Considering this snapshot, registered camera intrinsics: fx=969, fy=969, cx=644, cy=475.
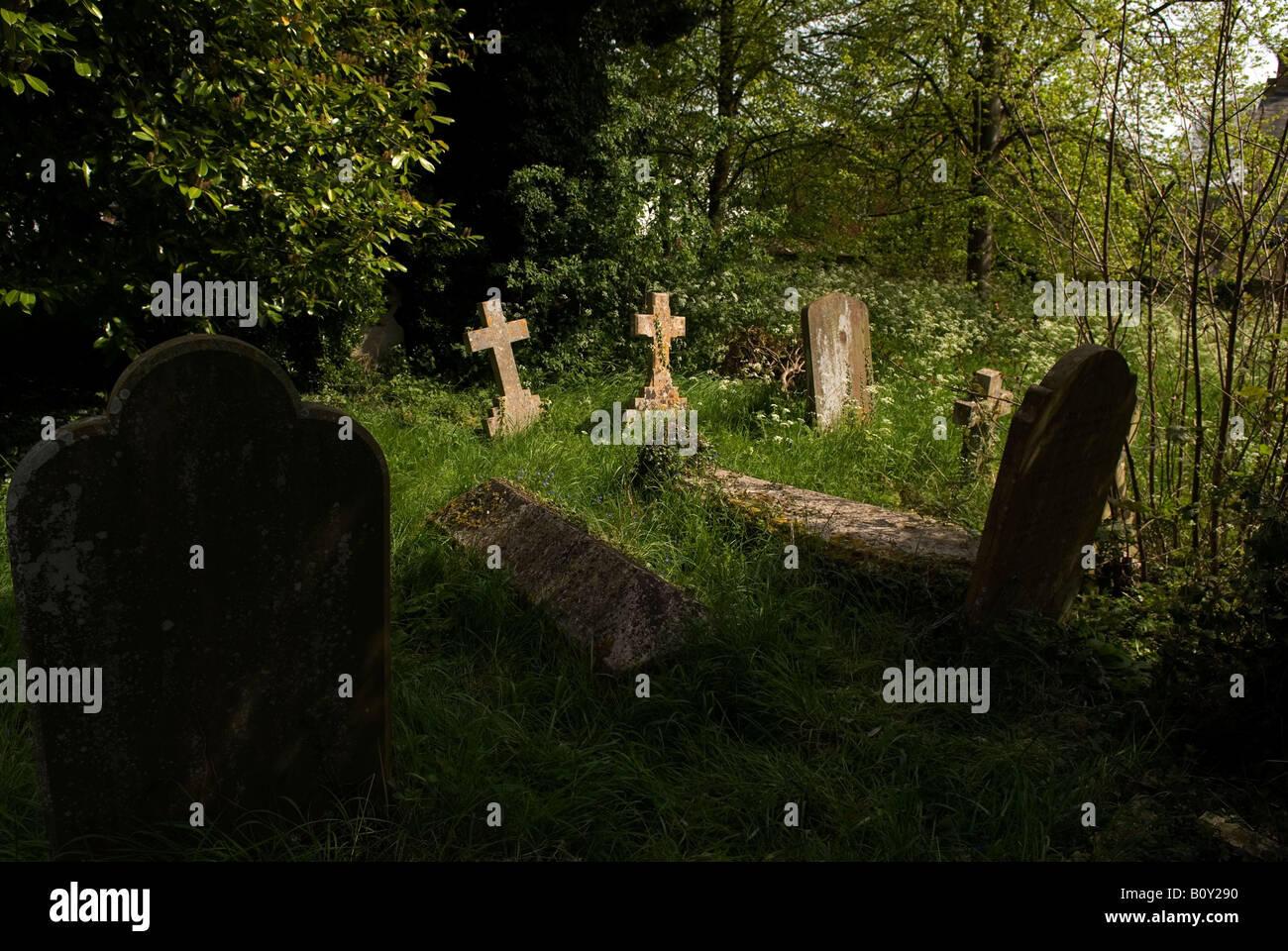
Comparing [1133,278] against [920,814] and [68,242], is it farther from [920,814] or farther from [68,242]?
[68,242]

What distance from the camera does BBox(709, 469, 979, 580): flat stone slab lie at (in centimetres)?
487

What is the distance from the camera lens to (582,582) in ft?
14.9

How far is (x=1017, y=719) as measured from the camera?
404 centimetres

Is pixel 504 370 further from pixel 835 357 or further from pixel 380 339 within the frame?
pixel 835 357

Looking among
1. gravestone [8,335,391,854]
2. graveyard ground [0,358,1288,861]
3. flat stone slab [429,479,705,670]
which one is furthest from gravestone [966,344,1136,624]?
gravestone [8,335,391,854]

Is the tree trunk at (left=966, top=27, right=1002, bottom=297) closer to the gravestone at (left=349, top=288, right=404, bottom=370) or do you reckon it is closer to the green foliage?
the gravestone at (left=349, top=288, right=404, bottom=370)

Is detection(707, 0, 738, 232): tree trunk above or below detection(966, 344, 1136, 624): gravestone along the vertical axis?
above

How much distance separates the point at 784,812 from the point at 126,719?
2.12 m

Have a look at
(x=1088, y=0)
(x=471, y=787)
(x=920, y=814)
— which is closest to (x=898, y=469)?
(x=920, y=814)

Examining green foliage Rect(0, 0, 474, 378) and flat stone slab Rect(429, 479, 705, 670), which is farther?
green foliage Rect(0, 0, 474, 378)

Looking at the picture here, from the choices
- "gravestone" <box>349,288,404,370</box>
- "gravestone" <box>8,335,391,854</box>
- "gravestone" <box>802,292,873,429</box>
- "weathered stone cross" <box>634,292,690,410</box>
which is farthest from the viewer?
"gravestone" <box>349,288,404,370</box>

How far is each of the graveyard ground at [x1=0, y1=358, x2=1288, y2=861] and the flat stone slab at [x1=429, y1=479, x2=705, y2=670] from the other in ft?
0.36

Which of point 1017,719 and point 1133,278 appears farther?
point 1133,278

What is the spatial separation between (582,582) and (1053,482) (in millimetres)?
2214
